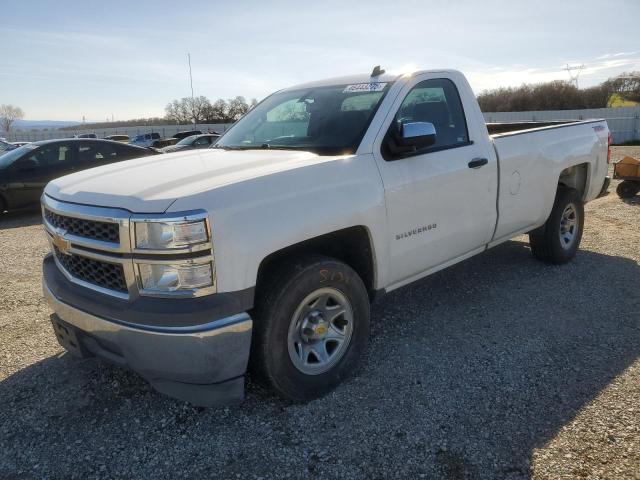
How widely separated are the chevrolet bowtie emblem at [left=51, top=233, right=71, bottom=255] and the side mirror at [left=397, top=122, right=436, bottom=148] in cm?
213

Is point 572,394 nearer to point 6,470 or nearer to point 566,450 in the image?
point 566,450

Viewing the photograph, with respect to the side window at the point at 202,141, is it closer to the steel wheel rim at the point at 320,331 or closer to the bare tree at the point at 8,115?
the steel wheel rim at the point at 320,331

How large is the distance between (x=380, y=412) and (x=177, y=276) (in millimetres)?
1461

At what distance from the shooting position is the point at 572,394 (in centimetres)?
315

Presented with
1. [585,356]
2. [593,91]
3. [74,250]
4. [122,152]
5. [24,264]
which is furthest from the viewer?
[593,91]

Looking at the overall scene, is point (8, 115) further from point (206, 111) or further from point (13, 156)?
point (13, 156)

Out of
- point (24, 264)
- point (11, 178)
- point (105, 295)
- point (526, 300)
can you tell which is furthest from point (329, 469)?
point (11, 178)

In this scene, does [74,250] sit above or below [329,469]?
above

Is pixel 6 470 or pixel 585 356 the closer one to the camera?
pixel 6 470

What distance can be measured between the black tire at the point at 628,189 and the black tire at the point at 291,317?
8292 millimetres

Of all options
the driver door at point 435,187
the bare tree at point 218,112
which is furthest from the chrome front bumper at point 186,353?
the bare tree at point 218,112

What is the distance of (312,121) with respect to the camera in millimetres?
3809

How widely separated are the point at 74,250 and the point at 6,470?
3.94ft

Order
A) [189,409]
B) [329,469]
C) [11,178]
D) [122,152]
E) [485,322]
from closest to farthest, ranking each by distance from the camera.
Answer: [329,469] → [189,409] → [485,322] → [11,178] → [122,152]
